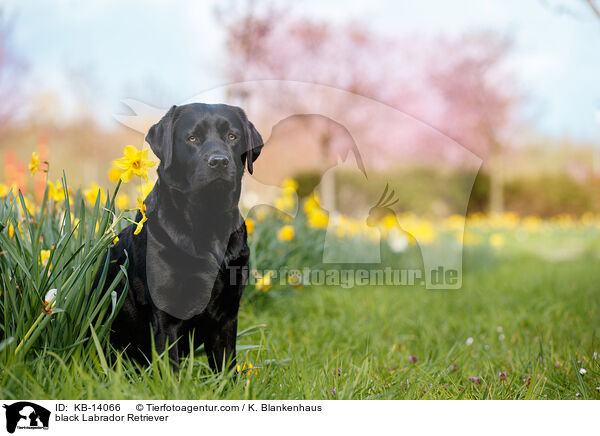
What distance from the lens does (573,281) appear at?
4523 millimetres

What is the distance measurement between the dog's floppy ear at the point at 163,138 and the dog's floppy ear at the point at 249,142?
23 cm

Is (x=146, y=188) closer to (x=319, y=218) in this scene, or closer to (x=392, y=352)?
(x=392, y=352)

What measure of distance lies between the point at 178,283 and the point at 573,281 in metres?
4.07

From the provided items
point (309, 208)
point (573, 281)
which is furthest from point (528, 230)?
point (309, 208)

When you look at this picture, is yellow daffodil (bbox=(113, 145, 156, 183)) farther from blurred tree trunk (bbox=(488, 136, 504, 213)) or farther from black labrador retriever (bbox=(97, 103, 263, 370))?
blurred tree trunk (bbox=(488, 136, 504, 213))

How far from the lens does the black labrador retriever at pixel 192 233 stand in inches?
63.8

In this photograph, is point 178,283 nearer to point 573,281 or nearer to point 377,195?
point 377,195

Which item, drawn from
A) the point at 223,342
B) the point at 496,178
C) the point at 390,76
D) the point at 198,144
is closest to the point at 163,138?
the point at 198,144

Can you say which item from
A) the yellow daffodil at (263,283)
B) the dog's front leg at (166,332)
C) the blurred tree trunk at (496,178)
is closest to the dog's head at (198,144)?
the dog's front leg at (166,332)

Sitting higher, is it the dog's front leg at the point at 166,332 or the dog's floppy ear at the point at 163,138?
the dog's floppy ear at the point at 163,138

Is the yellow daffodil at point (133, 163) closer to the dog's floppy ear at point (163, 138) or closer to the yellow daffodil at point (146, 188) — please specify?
the dog's floppy ear at point (163, 138)

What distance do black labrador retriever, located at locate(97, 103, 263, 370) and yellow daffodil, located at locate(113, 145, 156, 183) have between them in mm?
66

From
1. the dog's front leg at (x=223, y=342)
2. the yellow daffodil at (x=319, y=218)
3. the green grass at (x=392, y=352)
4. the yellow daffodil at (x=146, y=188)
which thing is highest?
the yellow daffodil at (x=146, y=188)
